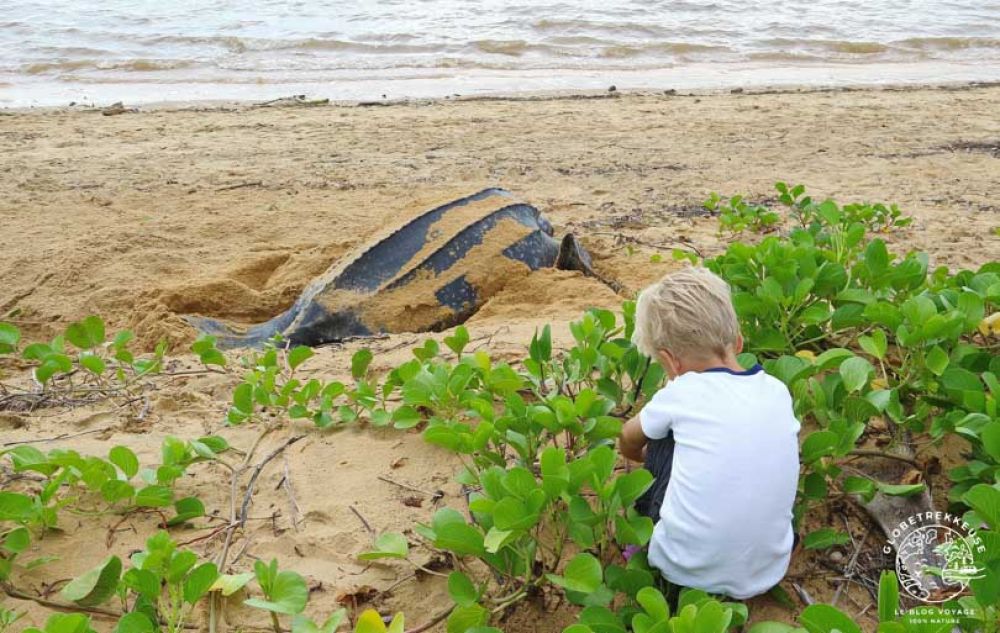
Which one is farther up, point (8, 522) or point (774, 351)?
point (774, 351)

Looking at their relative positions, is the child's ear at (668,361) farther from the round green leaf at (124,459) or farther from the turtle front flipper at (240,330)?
the turtle front flipper at (240,330)

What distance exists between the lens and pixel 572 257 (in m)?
4.30

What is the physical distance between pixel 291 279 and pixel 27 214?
198 centimetres

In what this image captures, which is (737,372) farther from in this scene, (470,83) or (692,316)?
(470,83)

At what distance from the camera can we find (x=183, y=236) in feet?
16.5

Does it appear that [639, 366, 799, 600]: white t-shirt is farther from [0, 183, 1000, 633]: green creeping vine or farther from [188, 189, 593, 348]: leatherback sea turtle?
[188, 189, 593, 348]: leatherback sea turtle

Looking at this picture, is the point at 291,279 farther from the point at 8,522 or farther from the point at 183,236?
the point at 8,522

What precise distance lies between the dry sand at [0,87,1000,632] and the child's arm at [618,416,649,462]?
0.42m

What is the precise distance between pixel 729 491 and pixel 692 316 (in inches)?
15.0

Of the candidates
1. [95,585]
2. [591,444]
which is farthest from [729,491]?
[95,585]

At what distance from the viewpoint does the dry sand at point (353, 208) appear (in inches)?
84.4

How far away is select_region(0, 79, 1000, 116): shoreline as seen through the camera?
838 cm

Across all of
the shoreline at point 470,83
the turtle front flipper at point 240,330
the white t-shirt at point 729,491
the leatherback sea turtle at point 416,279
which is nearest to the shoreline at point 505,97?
the shoreline at point 470,83

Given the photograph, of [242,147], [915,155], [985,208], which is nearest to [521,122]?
[242,147]
